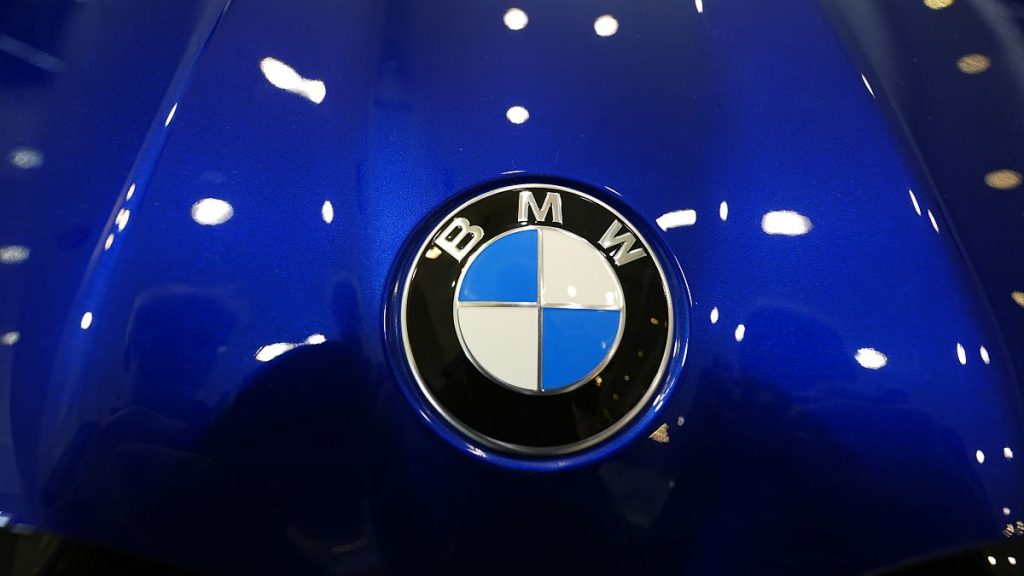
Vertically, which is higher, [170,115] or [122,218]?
[170,115]

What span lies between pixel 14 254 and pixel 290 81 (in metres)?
0.33

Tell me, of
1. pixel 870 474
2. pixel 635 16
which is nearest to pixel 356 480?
pixel 870 474

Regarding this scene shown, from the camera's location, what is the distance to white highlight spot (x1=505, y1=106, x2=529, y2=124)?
0.81m

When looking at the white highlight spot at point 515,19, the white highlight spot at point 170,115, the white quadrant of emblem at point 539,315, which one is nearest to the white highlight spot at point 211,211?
the white highlight spot at point 170,115

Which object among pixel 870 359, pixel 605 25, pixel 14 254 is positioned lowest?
pixel 870 359

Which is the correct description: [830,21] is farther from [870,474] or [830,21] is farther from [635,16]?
[870,474]

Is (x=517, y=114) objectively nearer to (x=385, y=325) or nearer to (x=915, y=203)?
(x=385, y=325)

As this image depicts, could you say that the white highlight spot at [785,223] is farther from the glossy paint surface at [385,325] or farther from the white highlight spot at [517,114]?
the white highlight spot at [517,114]

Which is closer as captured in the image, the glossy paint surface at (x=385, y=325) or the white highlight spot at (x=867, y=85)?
the glossy paint surface at (x=385, y=325)

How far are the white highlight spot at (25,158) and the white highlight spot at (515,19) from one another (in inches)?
20.8

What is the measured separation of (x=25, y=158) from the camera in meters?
0.79

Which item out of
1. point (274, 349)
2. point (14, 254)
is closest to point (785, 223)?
point (274, 349)

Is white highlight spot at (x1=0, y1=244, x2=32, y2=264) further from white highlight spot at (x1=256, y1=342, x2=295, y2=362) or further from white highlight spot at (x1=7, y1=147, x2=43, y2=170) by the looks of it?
white highlight spot at (x1=256, y1=342, x2=295, y2=362)

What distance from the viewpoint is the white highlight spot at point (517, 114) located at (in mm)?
809
